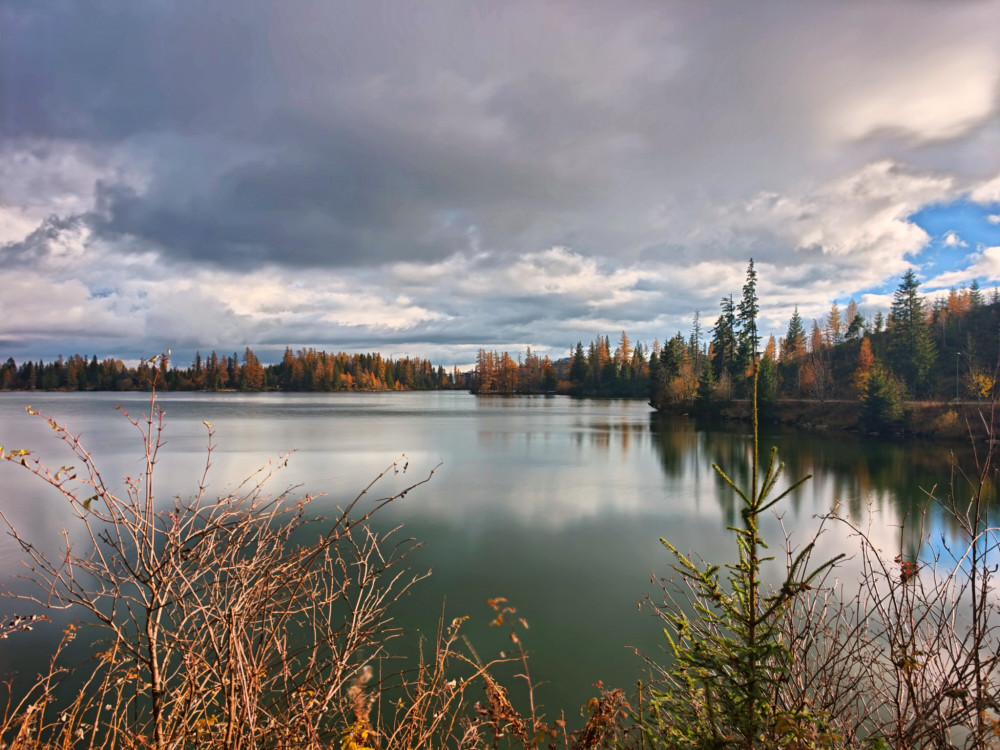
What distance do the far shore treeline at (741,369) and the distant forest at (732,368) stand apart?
0.14m

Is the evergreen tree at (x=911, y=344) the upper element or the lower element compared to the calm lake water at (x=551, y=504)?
upper

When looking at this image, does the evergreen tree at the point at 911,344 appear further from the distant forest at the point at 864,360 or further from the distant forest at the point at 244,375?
the distant forest at the point at 244,375

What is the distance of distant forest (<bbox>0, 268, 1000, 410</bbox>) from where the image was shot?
140 ft

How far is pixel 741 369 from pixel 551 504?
41.3 metres

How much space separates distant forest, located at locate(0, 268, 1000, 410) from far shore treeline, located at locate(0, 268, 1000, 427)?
0.46 feet

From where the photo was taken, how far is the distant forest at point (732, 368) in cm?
4278

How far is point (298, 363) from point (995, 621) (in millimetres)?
122305

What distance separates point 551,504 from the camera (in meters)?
14.8

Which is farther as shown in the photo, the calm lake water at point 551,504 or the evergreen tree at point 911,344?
the evergreen tree at point 911,344

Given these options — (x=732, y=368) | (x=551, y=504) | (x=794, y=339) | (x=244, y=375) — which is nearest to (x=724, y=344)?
Answer: (x=732, y=368)

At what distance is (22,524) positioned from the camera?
10.9 meters

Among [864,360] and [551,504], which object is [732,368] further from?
[551,504]

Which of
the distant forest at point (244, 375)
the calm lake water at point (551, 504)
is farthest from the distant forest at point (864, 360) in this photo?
the distant forest at point (244, 375)

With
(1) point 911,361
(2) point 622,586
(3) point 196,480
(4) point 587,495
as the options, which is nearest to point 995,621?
(2) point 622,586
